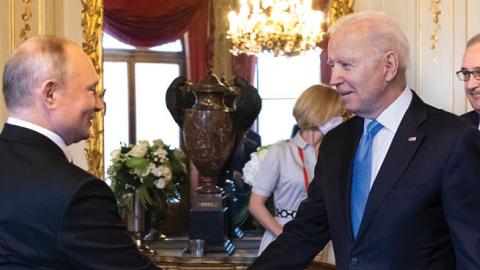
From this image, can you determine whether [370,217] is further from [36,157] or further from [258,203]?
[258,203]

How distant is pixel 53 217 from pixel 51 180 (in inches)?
3.4

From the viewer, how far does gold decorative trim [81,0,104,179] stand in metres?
3.90

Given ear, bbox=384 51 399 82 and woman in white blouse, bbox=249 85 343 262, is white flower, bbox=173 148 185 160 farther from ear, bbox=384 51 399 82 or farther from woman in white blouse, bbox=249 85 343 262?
ear, bbox=384 51 399 82

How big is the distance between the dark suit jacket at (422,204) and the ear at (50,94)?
92cm

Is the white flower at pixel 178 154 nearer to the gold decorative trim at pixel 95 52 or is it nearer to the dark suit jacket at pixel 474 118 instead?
the gold decorative trim at pixel 95 52

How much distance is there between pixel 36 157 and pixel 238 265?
90.5 inches

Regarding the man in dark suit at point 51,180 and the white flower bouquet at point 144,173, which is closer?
the man in dark suit at point 51,180

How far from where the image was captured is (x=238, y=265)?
3.87m

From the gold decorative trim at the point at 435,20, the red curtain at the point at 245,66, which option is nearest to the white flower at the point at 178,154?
the red curtain at the point at 245,66


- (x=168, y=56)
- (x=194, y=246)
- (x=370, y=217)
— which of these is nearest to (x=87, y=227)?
(x=370, y=217)

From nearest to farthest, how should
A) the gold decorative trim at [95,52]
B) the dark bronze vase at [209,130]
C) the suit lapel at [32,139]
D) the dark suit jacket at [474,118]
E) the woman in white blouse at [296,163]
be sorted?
1. the suit lapel at [32,139]
2. the dark suit jacket at [474,118]
3. the woman in white blouse at [296,163]
4. the dark bronze vase at [209,130]
5. the gold decorative trim at [95,52]

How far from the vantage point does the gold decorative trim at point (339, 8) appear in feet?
13.1

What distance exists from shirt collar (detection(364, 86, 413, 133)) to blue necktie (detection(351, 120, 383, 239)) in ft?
0.10

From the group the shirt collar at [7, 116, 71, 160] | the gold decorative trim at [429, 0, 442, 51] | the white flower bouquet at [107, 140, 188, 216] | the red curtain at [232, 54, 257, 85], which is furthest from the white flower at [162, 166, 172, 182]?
the shirt collar at [7, 116, 71, 160]
